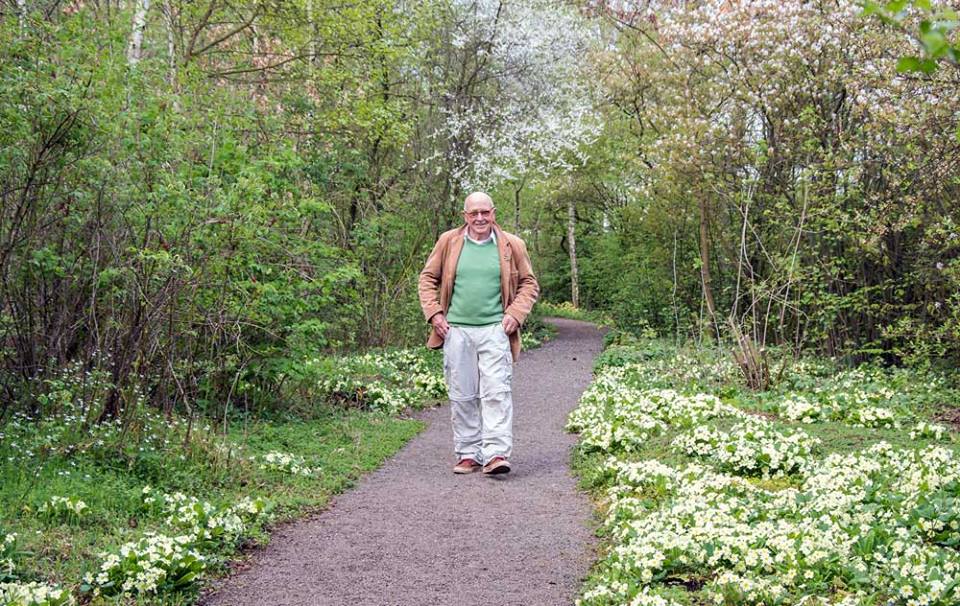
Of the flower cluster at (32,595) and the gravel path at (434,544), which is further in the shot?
the gravel path at (434,544)

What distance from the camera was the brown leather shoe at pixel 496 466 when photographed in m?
7.46

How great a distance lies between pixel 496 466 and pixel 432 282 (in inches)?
63.5

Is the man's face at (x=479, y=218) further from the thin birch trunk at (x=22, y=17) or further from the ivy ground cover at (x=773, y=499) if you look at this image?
the thin birch trunk at (x=22, y=17)

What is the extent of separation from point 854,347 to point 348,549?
36.1 ft

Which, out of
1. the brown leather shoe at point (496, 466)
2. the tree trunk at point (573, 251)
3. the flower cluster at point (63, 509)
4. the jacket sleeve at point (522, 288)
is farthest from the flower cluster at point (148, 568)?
the tree trunk at point (573, 251)

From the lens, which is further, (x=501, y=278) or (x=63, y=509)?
(x=501, y=278)

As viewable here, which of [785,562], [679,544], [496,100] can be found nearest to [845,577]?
[785,562]

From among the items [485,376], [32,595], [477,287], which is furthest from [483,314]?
[32,595]

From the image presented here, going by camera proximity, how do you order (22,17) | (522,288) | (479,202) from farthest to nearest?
(522,288)
(479,202)
(22,17)

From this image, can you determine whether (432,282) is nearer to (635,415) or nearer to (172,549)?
(635,415)

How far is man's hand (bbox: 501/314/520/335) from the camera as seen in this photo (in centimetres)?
745

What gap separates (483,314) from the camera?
7523 millimetres

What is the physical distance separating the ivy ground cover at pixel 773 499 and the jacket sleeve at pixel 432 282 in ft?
6.03

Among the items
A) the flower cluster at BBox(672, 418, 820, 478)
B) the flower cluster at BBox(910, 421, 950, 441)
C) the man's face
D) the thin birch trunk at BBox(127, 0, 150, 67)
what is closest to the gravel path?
the flower cluster at BBox(672, 418, 820, 478)
